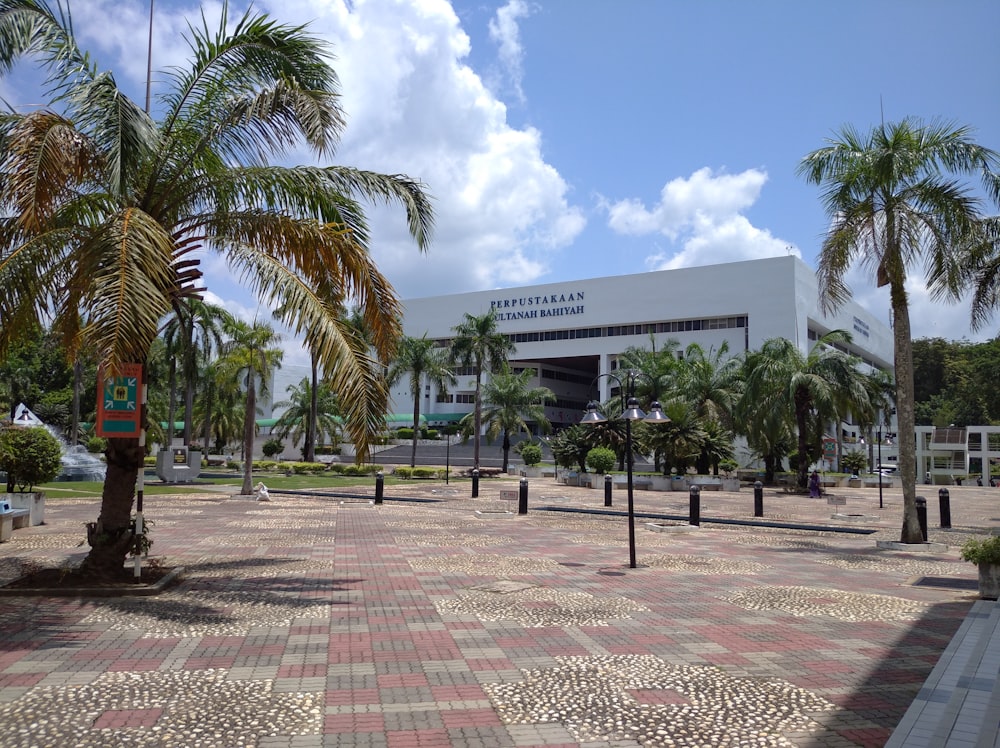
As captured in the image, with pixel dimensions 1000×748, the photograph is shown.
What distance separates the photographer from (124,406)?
29.9 feet

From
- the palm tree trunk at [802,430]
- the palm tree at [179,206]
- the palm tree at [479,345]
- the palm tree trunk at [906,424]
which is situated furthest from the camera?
the palm tree at [479,345]

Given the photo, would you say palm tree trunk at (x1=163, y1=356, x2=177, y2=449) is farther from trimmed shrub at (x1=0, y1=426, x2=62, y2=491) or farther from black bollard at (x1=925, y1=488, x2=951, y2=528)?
black bollard at (x1=925, y1=488, x2=951, y2=528)

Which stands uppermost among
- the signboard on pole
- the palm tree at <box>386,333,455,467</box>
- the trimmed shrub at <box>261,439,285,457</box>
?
the palm tree at <box>386,333,455,467</box>

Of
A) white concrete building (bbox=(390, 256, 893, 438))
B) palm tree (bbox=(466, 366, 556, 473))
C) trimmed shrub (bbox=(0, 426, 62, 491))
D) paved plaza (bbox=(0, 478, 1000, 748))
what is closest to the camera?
paved plaza (bbox=(0, 478, 1000, 748))

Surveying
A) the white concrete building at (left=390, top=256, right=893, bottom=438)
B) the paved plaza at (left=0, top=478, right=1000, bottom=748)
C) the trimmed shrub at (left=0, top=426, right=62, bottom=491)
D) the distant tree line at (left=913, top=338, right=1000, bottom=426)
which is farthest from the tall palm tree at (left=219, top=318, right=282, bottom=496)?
the distant tree line at (left=913, top=338, right=1000, bottom=426)

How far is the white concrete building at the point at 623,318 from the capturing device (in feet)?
199

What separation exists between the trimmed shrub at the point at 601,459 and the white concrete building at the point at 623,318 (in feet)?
52.0

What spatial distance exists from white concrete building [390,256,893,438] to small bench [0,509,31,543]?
4013 centimetres

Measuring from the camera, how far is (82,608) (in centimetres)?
809

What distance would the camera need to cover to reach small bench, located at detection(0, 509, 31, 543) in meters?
13.9

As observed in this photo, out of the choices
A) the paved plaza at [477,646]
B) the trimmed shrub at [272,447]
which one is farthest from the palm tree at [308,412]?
the paved plaza at [477,646]

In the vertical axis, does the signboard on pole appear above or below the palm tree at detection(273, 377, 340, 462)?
below

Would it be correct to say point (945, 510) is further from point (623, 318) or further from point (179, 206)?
point (623, 318)

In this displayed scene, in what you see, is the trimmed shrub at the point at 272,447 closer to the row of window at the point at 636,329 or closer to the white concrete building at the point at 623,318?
the white concrete building at the point at 623,318
